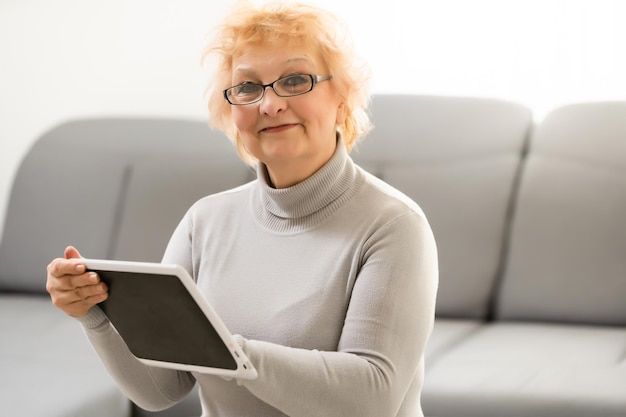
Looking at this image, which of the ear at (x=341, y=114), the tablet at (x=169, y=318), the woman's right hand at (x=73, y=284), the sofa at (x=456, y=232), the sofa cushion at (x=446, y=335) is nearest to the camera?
the tablet at (x=169, y=318)

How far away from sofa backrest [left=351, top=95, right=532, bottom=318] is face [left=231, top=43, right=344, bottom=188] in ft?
3.56

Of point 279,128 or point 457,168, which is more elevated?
point 279,128

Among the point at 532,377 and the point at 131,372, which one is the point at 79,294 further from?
the point at 532,377

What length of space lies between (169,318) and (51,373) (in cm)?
95

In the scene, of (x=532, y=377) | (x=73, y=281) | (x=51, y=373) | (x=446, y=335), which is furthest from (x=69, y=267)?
(x=446, y=335)

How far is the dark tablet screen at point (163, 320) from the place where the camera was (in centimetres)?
129

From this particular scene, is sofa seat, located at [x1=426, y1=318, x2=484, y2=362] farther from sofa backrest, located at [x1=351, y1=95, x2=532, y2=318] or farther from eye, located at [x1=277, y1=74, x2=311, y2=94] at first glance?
eye, located at [x1=277, y1=74, x2=311, y2=94]

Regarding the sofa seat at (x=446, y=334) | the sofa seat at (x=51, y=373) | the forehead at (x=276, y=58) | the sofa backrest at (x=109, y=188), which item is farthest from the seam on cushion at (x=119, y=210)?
the forehead at (x=276, y=58)

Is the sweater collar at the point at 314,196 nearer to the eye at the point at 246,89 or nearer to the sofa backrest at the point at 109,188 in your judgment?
the eye at the point at 246,89

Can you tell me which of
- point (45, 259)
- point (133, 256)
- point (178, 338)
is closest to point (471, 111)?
point (133, 256)

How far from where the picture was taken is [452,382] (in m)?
2.06

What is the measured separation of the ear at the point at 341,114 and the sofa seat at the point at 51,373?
2.75 ft

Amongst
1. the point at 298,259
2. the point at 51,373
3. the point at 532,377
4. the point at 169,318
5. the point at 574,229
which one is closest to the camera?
the point at 169,318

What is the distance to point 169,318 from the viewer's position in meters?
1.34
